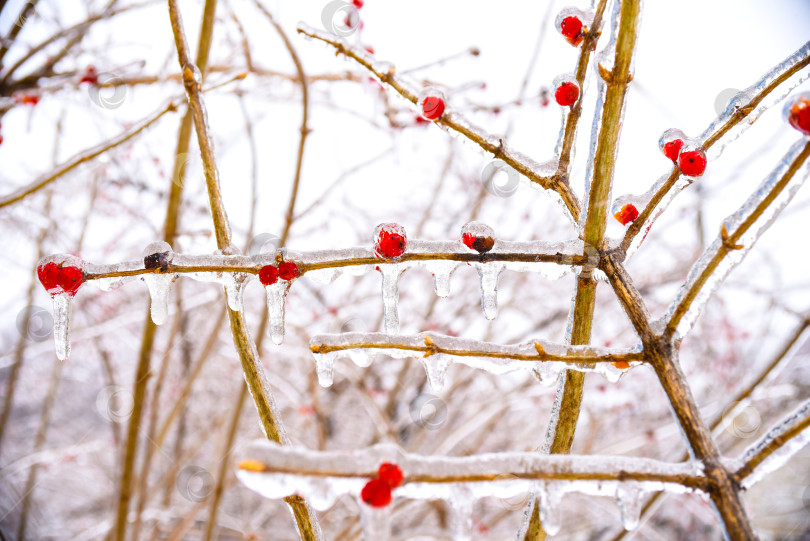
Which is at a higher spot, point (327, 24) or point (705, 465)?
point (327, 24)

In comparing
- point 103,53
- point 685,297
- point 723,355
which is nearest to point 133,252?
point 103,53

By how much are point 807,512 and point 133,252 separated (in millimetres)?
7529

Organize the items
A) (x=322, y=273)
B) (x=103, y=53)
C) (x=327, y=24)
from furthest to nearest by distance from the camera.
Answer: (x=103, y=53) → (x=327, y=24) → (x=322, y=273)

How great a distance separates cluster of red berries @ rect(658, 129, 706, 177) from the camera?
0.60 meters

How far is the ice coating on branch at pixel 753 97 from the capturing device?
59cm

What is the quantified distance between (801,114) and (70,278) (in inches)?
34.6

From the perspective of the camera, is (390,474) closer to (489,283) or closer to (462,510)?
(462,510)

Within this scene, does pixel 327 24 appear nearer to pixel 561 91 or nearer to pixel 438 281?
pixel 561 91

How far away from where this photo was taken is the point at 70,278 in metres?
0.62

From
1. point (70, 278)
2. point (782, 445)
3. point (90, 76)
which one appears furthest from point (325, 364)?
point (90, 76)

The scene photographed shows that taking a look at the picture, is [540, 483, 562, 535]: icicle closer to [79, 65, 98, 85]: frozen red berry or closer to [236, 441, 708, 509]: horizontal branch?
[236, 441, 708, 509]: horizontal branch

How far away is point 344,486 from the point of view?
42 centimetres

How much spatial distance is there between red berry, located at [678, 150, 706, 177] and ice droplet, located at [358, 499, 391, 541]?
0.56m

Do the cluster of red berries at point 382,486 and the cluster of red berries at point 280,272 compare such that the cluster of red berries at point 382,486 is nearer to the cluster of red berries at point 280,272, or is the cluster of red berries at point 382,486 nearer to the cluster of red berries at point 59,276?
the cluster of red berries at point 280,272
